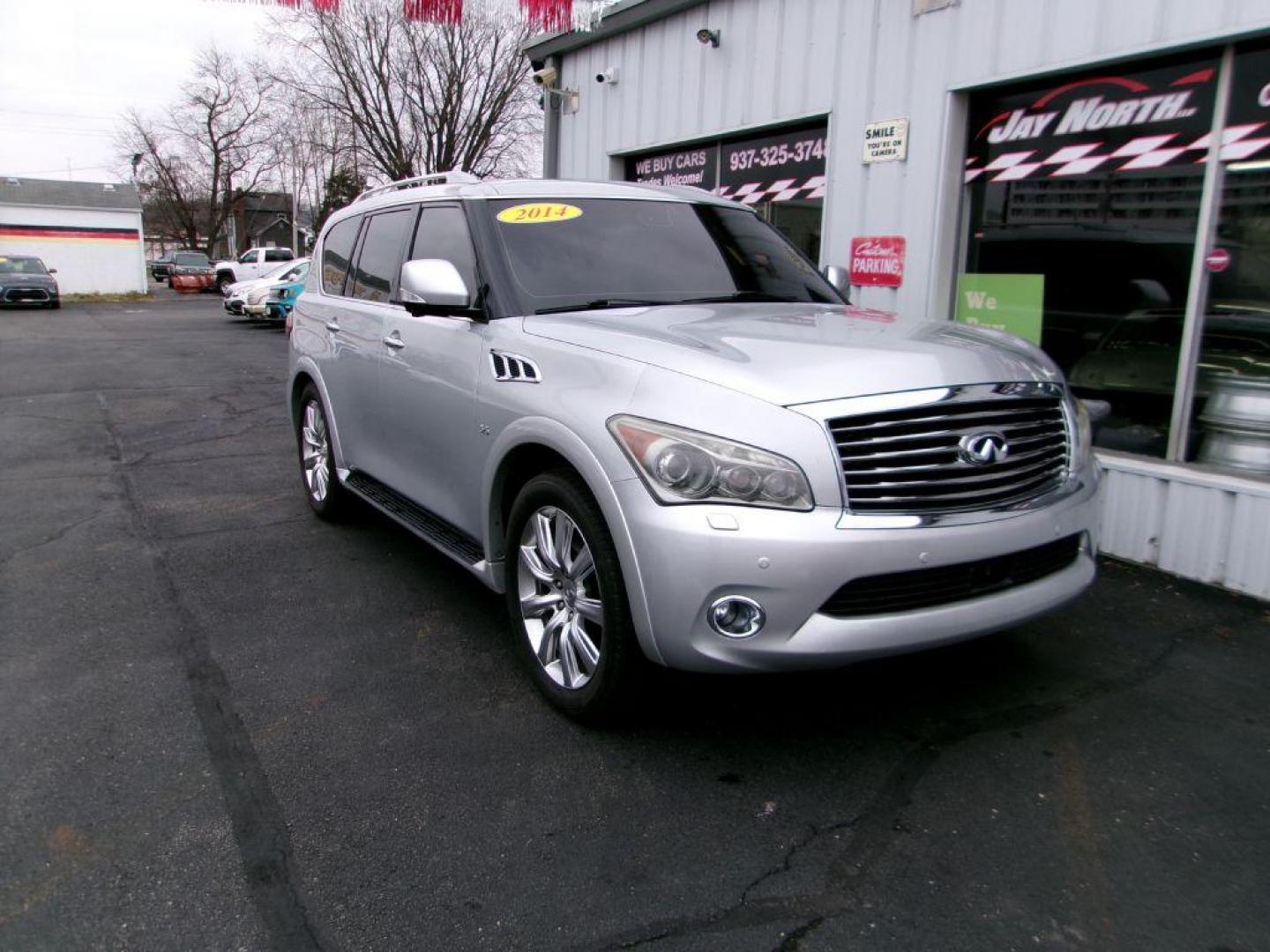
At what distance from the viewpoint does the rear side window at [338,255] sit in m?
5.52

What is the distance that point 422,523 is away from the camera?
14.2 feet

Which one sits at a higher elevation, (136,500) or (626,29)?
(626,29)

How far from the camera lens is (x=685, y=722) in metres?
3.38

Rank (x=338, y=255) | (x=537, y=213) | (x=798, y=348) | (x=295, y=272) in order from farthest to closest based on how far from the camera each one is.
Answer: (x=295, y=272), (x=338, y=255), (x=537, y=213), (x=798, y=348)

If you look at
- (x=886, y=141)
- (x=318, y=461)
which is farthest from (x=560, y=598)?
(x=886, y=141)

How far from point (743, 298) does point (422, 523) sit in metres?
1.74

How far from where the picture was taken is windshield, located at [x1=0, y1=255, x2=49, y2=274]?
98.6 ft

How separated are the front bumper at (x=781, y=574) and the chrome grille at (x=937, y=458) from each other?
0.31 feet

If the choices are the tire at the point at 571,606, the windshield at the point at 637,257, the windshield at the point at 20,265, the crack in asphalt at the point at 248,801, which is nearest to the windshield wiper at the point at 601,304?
the windshield at the point at 637,257

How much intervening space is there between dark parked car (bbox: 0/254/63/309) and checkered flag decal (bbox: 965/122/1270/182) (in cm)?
3163

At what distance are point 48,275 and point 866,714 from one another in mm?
34592

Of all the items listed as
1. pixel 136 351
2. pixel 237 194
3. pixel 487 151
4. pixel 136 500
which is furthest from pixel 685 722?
pixel 237 194

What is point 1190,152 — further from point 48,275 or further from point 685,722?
point 48,275

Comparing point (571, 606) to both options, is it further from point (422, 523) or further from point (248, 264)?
point (248, 264)
